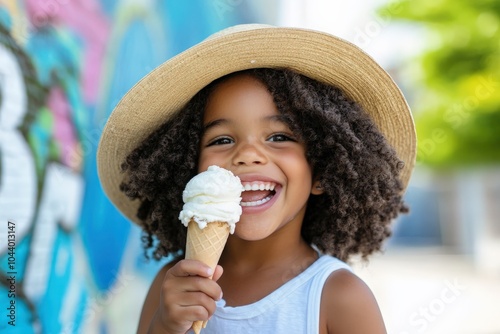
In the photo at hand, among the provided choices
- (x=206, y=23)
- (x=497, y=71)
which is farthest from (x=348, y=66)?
(x=497, y=71)

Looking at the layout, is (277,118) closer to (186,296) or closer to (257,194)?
(257,194)

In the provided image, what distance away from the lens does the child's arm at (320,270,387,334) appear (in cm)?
220

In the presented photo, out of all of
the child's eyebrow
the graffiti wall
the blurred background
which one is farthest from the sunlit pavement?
the graffiti wall

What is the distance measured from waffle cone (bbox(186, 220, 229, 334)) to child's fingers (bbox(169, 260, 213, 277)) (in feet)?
0.16

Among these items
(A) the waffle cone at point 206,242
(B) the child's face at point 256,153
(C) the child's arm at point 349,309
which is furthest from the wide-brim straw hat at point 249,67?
(C) the child's arm at point 349,309

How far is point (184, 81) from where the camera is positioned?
2.40 m

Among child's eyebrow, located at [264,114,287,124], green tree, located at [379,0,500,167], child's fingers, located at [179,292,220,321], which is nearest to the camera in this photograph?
child's fingers, located at [179,292,220,321]

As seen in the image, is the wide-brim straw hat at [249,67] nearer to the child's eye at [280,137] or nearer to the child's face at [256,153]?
the child's face at [256,153]

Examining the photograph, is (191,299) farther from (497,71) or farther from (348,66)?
(497,71)

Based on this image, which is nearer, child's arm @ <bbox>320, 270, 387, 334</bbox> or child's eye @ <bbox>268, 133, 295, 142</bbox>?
child's arm @ <bbox>320, 270, 387, 334</bbox>

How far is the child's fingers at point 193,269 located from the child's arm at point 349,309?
55 cm

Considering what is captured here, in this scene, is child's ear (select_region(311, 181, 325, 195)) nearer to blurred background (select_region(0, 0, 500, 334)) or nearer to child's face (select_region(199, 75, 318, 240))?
child's face (select_region(199, 75, 318, 240))

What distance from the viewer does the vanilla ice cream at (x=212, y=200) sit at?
2010 mm

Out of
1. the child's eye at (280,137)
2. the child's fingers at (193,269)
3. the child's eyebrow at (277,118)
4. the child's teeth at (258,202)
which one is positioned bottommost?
the child's fingers at (193,269)
